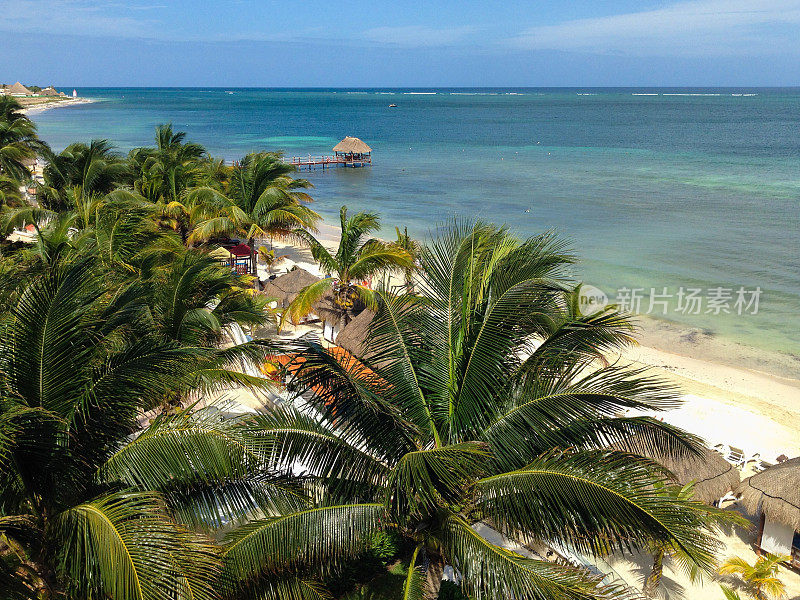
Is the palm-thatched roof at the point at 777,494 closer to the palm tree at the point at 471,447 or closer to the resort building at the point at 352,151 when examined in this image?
the palm tree at the point at 471,447

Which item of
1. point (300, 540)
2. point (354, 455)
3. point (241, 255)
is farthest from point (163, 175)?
point (300, 540)

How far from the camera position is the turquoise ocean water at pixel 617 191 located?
20.5 m

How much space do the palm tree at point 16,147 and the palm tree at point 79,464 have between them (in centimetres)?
1813

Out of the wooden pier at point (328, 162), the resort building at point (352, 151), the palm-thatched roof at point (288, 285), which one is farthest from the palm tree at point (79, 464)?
the resort building at point (352, 151)

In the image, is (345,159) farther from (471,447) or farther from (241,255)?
(471,447)

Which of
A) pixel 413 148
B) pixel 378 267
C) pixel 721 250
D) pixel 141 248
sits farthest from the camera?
pixel 413 148

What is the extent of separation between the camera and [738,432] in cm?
1132

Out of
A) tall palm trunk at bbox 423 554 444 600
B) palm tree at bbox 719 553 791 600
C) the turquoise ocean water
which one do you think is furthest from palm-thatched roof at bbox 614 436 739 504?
the turquoise ocean water

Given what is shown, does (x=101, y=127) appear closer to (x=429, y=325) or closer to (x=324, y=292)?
(x=324, y=292)

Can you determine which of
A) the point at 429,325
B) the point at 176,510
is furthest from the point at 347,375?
the point at 176,510

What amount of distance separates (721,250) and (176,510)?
78.1 ft

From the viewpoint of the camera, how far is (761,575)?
7.34m

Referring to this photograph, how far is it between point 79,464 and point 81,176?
14.6 meters

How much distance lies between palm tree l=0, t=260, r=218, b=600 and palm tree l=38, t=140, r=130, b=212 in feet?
42.4
